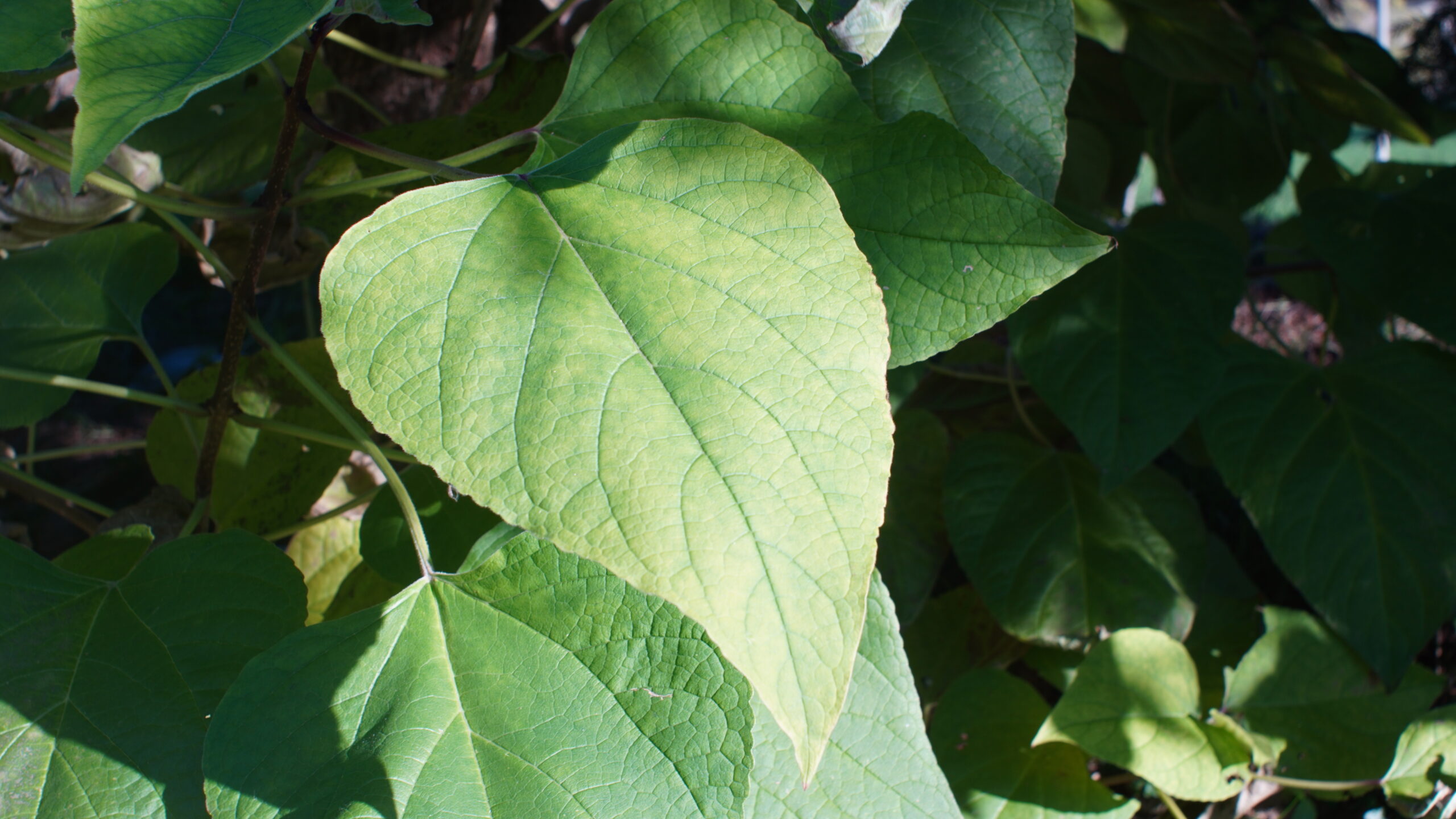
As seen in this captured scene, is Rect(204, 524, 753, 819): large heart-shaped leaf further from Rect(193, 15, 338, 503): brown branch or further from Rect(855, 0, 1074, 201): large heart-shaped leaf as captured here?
→ Rect(855, 0, 1074, 201): large heart-shaped leaf

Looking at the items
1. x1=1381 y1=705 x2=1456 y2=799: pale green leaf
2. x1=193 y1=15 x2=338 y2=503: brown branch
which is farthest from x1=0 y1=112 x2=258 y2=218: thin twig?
x1=1381 y1=705 x2=1456 y2=799: pale green leaf

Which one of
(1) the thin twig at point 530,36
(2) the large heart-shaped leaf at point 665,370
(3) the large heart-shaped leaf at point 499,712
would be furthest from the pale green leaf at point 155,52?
(1) the thin twig at point 530,36

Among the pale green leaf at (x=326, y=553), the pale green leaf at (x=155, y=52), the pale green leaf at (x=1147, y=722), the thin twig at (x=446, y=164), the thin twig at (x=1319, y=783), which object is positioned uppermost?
the pale green leaf at (x=155, y=52)

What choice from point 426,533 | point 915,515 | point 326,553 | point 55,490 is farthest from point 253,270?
point 915,515

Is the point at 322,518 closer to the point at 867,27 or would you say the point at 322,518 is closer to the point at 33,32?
the point at 33,32

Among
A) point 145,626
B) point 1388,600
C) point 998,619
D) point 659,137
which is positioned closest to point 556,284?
point 659,137

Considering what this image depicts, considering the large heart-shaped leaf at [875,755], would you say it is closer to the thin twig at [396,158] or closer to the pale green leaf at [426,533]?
the pale green leaf at [426,533]

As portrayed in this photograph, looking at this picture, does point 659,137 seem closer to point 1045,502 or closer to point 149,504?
point 149,504
